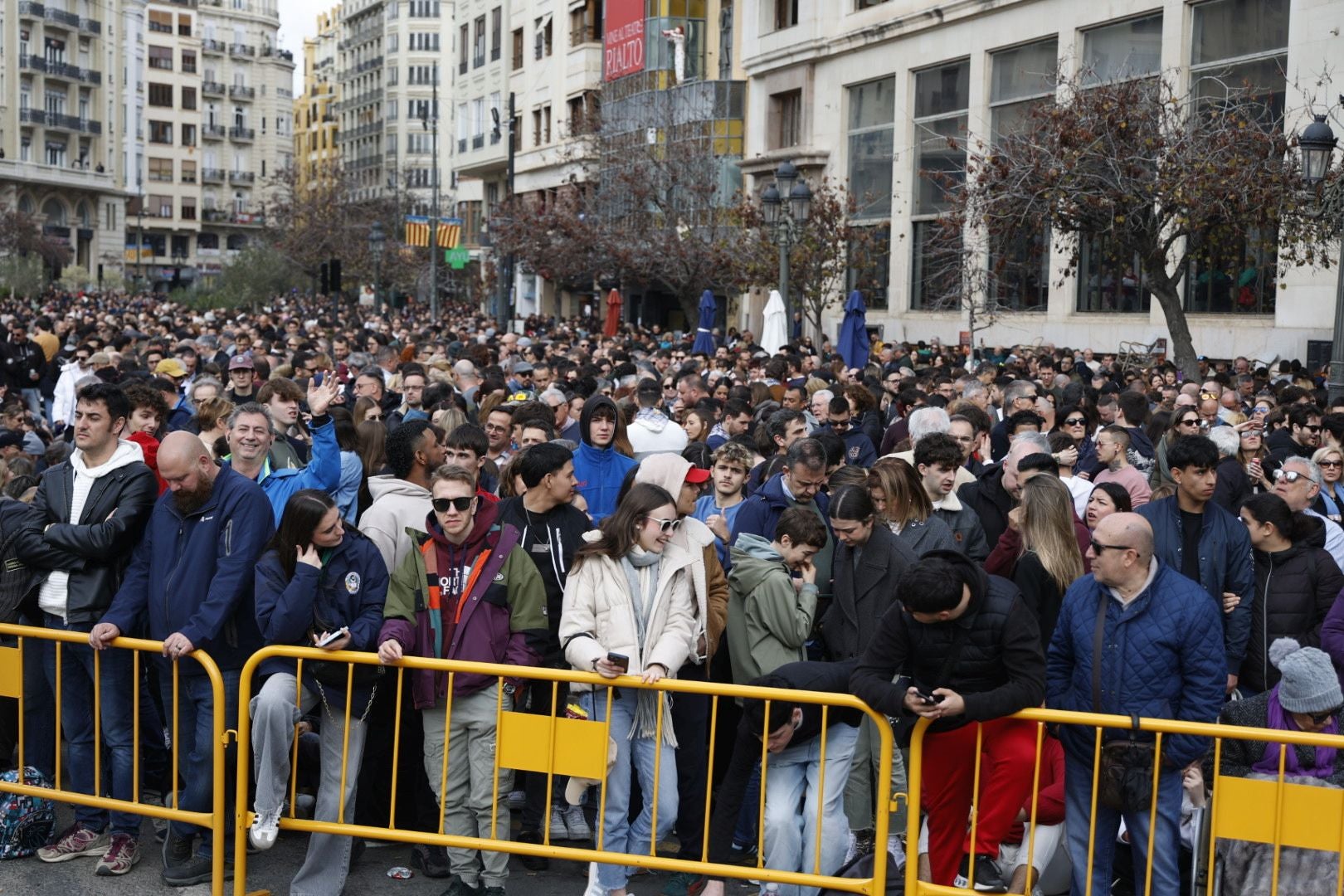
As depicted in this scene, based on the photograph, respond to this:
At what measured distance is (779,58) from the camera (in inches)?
1489

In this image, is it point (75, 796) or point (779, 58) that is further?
point (779, 58)

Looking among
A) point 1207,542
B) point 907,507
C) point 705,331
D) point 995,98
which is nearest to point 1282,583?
point 1207,542

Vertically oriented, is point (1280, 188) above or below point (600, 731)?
above

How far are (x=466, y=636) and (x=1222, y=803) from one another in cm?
301

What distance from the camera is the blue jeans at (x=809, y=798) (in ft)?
20.1

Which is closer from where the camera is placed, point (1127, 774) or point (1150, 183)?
point (1127, 774)

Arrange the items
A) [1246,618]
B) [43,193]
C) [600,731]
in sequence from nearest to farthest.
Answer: [600,731]
[1246,618]
[43,193]

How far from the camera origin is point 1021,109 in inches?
1118

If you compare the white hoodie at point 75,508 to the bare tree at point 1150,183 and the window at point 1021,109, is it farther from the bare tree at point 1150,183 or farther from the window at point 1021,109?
the window at point 1021,109

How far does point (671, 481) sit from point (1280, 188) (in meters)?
13.2

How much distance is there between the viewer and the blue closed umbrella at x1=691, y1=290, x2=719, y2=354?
25.5 m

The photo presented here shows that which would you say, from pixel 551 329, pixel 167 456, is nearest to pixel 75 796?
pixel 167 456

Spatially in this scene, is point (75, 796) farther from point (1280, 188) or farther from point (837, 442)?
point (1280, 188)

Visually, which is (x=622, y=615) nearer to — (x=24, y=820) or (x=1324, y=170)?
(x=24, y=820)
